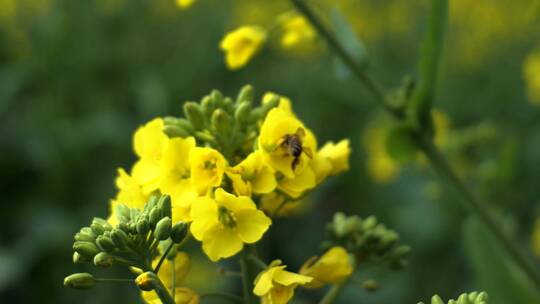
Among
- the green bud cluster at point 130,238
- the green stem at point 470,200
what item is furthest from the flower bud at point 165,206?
the green stem at point 470,200

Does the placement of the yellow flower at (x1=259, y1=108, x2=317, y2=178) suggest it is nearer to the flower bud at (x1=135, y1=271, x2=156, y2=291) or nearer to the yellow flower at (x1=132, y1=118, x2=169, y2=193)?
the yellow flower at (x1=132, y1=118, x2=169, y2=193)

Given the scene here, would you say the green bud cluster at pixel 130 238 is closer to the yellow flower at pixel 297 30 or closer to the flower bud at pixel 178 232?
the flower bud at pixel 178 232

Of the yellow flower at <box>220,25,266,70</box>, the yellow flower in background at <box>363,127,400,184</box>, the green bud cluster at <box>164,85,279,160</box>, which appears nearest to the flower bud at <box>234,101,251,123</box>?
the green bud cluster at <box>164,85,279,160</box>

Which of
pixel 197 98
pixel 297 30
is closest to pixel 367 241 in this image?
pixel 297 30

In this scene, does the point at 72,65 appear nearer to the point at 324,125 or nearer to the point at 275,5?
the point at 324,125

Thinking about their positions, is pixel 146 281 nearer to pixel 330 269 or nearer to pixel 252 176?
pixel 252 176
